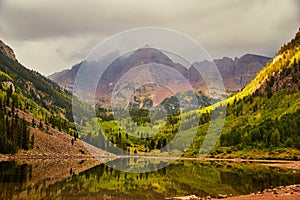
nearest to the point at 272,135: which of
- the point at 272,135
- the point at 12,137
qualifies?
the point at 272,135

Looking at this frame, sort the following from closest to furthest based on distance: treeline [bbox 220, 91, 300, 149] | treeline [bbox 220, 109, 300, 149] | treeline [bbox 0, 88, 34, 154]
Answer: treeline [bbox 0, 88, 34, 154] → treeline [bbox 220, 109, 300, 149] → treeline [bbox 220, 91, 300, 149]

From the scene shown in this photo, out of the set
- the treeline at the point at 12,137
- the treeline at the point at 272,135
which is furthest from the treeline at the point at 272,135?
the treeline at the point at 12,137

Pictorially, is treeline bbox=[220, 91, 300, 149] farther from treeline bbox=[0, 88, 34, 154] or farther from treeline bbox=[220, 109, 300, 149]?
treeline bbox=[0, 88, 34, 154]

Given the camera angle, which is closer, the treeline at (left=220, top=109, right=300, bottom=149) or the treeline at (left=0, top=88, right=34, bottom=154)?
the treeline at (left=0, top=88, right=34, bottom=154)

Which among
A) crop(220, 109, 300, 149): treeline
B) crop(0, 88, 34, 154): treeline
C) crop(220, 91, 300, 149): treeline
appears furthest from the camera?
crop(220, 91, 300, 149): treeline

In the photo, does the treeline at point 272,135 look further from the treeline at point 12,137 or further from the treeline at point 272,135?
the treeline at point 12,137

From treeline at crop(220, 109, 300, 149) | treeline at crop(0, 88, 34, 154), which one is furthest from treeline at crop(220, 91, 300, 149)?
treeline at crop(0, 88, 34, 154)

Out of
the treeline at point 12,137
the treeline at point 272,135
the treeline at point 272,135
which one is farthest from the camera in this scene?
the treeline at point 272,135

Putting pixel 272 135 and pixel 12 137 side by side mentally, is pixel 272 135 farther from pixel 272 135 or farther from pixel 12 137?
pixel 12 137

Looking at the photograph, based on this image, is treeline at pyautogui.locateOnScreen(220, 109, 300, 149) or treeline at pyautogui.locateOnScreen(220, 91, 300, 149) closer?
treeline at pyautogui.locateOnScreen(220, 109, 300, 149)

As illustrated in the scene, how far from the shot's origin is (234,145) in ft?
611

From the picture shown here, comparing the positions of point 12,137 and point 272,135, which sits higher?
point 12,137

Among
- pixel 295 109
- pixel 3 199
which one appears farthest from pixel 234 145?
pixel 3 199

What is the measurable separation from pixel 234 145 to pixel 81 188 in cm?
15017
